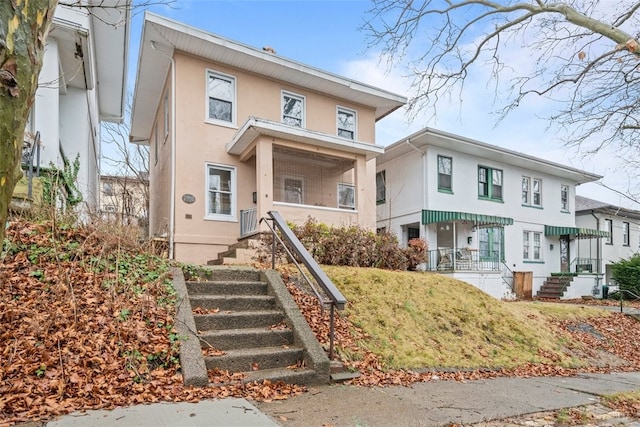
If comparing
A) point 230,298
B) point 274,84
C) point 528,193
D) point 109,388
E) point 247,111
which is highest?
point 274,84

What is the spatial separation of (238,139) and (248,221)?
233cm

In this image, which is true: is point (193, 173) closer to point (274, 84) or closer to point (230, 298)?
point (274, 84)

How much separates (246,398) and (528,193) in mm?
19996

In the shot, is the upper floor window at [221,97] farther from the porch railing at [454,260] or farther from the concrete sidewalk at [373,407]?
the concrete sidewalk at [373,407]

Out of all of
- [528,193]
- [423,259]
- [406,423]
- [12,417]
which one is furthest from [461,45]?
[528,193]

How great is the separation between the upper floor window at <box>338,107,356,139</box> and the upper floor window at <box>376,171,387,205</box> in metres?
5.01

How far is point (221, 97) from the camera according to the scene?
12016 mm

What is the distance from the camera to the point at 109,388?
3465mm

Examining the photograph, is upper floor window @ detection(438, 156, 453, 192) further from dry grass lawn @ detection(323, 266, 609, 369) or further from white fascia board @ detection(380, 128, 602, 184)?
dry grass lawn @ detection(323, 266, 609, 369)

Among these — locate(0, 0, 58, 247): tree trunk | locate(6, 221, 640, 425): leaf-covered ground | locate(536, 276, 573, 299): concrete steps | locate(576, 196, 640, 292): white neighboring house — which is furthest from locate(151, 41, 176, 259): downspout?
locate(576, 196, 640, 292): white neighboring house

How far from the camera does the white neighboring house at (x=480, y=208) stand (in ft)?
53.0

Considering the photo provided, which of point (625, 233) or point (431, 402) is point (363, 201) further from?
point (625, 233)

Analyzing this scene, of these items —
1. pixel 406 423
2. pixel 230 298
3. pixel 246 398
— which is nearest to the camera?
pixel 406 423

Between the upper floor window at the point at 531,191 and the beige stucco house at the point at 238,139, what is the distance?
1002 cm
